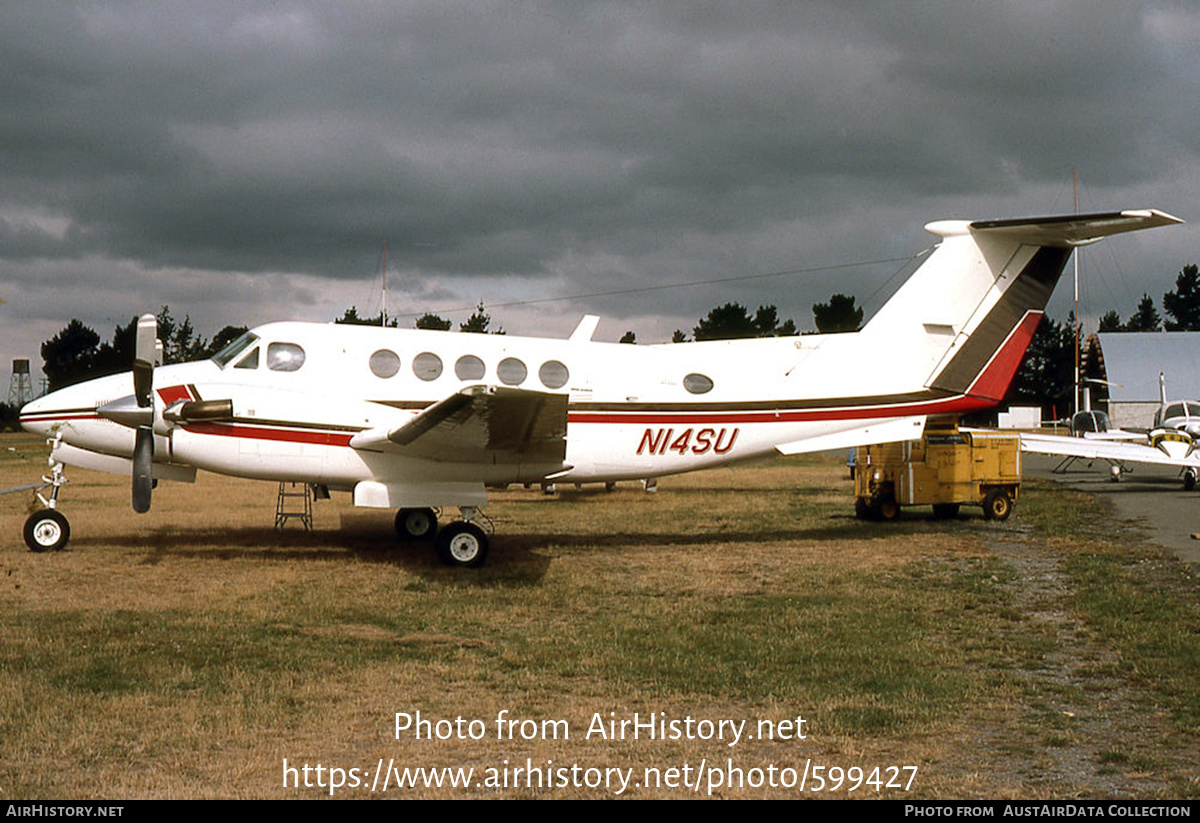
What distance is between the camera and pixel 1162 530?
16.0m

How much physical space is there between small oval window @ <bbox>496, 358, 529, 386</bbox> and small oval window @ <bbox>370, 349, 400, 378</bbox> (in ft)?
4.50

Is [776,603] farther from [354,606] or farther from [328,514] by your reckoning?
[328,514]

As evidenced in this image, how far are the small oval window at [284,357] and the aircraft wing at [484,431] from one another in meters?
1.45

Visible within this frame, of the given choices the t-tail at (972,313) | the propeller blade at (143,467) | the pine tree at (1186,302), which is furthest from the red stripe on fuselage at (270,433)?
the pine tree at (1186,302)

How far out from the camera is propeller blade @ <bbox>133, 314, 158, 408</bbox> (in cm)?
1151

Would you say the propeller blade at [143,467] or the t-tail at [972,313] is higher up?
the t-tail at [972,313]

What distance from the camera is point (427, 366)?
42.0 feet

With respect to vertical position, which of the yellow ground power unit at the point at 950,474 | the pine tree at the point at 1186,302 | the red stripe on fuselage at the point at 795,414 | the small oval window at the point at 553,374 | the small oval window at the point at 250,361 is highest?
the pine tree at the point at 1186,302

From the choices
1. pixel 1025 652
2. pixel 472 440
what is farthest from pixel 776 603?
pixel 472 440

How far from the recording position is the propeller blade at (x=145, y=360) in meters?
11.5

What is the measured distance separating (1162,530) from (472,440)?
1204cm

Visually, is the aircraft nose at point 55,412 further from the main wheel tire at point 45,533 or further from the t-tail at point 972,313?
the t-tail at point 972,313

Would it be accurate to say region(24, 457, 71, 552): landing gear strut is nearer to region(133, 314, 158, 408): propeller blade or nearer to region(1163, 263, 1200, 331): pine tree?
region(133, 314, 158, 408): propeller blade

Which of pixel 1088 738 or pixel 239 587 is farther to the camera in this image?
pixel 239 587
